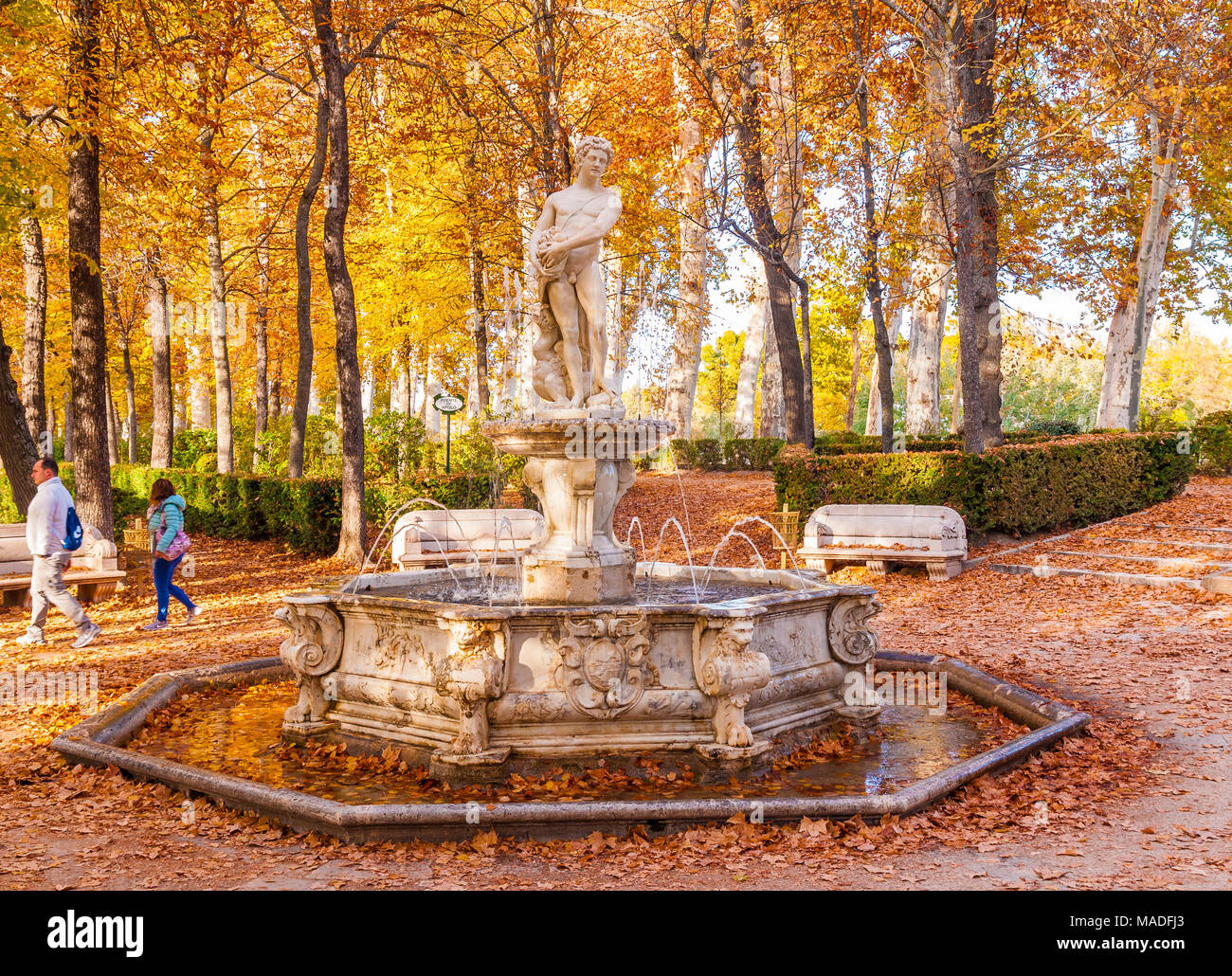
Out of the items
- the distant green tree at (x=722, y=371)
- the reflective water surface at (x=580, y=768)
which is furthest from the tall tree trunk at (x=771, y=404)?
the distant green tree at (x=722, y=371)

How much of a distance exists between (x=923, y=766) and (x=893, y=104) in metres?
20.3

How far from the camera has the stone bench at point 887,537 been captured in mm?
13047

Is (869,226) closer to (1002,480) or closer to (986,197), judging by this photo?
(986,197)

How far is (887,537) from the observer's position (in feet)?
43.8

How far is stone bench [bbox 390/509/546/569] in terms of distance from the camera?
12.9 m

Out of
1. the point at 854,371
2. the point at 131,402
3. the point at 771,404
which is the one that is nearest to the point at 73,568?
the point at 771,404

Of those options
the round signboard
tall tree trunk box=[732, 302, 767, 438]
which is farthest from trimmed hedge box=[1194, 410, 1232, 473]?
the round signboard

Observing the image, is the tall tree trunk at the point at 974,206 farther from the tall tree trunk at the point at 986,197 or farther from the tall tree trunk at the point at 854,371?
the tall tree trunk at the point at 854,371

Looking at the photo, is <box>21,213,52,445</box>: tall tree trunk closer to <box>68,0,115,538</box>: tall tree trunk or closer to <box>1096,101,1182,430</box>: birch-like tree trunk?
<box>68,0,115,538</box>: tall tree trunk

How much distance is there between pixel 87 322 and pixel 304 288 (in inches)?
195
